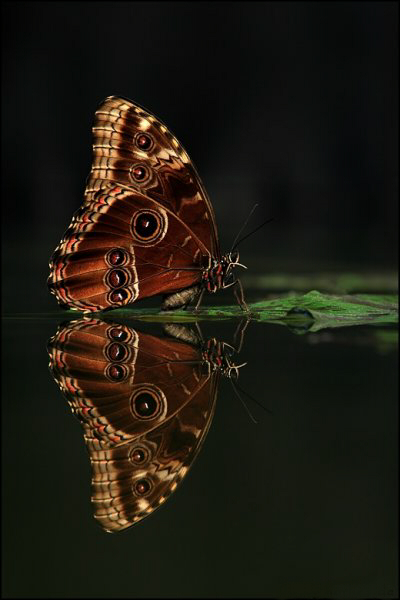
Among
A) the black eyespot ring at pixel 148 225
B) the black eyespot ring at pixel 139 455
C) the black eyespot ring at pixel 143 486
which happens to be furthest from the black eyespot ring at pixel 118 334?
the black eyespot ring at pixel 143 486

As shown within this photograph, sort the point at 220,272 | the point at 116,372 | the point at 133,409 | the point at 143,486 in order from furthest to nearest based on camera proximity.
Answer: the point at 220,272, the point at 116,372, the point at 133,409, the point at 143,486

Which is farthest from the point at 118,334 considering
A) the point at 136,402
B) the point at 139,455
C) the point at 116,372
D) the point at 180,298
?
the point at 139,455

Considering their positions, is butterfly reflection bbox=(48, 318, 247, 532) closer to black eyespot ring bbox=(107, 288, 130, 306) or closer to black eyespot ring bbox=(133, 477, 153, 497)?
black eyespot ring bbox=(133, 477, 153, 497)


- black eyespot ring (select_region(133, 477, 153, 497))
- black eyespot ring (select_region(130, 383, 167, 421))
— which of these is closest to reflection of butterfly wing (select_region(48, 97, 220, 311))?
black eyespot ring (select_region(130, 383, 167, 421))

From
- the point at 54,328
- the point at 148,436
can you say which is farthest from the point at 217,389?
the point at 54,328

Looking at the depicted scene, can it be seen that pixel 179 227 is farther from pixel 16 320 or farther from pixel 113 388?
pixel 113 388

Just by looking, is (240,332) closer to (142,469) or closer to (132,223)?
(132,223)
